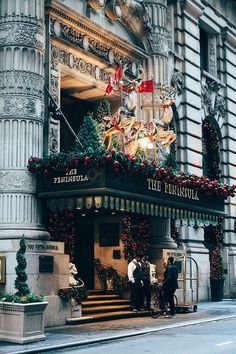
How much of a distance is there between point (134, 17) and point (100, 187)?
1042cm

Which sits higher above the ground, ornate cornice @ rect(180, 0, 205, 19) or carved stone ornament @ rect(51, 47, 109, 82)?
ornate cornice @ rect(180, 0, 205, 19)

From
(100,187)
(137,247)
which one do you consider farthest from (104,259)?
(100,187)

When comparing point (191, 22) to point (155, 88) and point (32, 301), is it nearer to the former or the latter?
point (155, 88)

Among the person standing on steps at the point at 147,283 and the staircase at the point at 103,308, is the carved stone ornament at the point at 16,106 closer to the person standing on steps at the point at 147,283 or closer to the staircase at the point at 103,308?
the staircase at the point at 103,308

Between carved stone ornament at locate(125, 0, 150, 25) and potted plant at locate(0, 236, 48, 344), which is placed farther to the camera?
carved stone ornament at locate(125, 0, 150, 25)

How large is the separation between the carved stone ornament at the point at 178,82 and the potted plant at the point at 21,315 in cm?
1648

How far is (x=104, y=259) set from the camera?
25062 millimetres

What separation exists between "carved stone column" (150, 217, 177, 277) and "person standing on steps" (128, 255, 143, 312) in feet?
9.27

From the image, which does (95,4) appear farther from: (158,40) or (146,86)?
(158,40)

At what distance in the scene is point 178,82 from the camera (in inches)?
1221

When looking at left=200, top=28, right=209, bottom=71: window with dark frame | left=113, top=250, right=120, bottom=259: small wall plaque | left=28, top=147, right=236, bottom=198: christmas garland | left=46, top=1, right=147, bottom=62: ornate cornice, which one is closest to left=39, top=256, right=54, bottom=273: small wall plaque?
left=28, top=147, right=236, bottom=198: christmas garland

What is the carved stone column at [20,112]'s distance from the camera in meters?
19.5

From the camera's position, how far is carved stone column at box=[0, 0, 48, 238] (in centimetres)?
1948

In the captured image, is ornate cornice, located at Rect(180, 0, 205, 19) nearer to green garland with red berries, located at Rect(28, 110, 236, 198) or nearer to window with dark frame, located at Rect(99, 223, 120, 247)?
green garland with red berries, located at Rect(28, 110, 236, 198)
